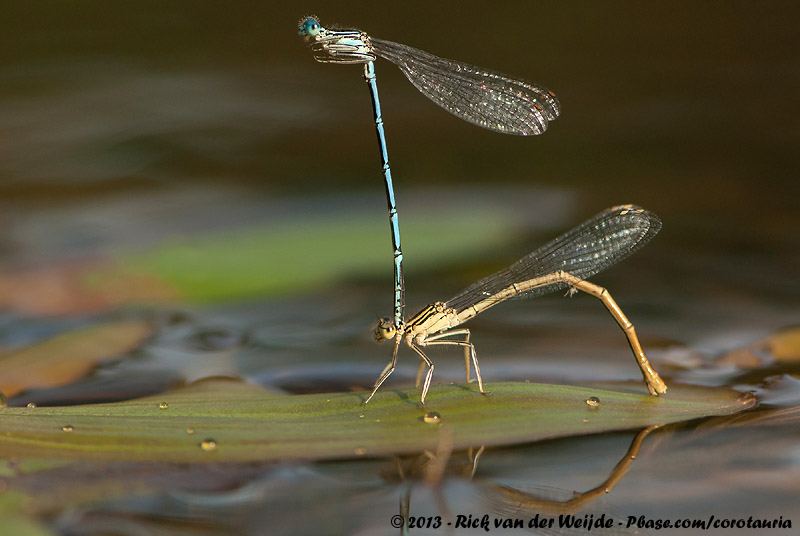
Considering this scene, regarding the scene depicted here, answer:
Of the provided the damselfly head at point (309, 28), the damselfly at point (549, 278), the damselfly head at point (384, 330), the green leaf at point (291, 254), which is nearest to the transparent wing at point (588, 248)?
the damselfly at point (549, 278)

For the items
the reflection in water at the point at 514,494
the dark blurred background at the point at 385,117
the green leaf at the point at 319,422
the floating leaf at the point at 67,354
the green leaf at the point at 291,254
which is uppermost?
the dark blurred background at the point at 385,117

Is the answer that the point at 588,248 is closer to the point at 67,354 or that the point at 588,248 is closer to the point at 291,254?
the point at 291,254

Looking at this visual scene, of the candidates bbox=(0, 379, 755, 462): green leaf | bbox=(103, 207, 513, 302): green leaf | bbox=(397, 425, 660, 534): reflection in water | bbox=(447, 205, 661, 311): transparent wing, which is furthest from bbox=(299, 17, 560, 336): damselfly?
bbox=(397, 425, 660, 534): reflection in water

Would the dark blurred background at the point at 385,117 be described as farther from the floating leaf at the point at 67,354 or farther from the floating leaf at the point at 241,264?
the floating leaf at the point at 67,354

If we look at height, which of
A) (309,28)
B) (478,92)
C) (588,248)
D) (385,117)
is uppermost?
(385,117)

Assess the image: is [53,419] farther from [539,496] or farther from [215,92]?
[215,92]

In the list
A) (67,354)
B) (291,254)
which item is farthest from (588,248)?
(67,354)

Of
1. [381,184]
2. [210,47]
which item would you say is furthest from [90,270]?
[210,47]
